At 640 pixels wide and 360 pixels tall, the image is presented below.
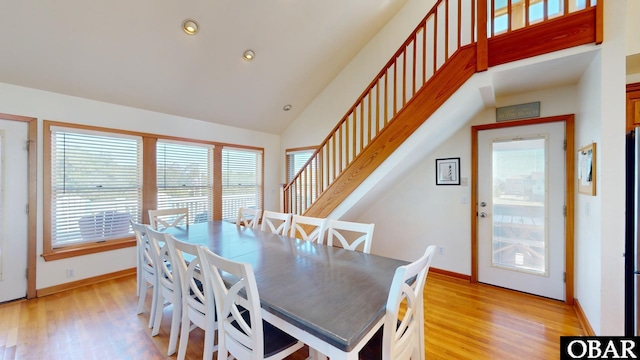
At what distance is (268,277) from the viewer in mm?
1503

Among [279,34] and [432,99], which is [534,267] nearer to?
Result: [432,99]

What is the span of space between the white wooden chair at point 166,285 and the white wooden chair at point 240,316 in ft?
1.99

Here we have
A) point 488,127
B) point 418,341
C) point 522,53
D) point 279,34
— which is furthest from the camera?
point 279,34

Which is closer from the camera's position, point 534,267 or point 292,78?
point 534,267

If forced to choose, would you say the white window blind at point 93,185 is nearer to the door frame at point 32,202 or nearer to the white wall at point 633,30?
the door frame at point 32,202

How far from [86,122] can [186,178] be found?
4.51 ft

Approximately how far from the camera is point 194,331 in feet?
7.23

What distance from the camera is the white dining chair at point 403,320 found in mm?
1055

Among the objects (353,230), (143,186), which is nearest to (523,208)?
(353,230)

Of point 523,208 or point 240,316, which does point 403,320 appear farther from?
point 523,208

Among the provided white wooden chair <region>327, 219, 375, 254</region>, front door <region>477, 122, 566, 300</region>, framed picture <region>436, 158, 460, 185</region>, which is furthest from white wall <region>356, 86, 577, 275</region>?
white wooden chair <region>327, 219, 375, 254</region>

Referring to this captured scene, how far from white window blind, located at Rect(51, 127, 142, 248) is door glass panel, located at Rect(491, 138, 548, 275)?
4741mm

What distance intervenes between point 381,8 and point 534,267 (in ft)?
12.9

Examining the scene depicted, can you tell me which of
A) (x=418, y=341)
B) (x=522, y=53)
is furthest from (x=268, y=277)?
(x=522, y=53)
